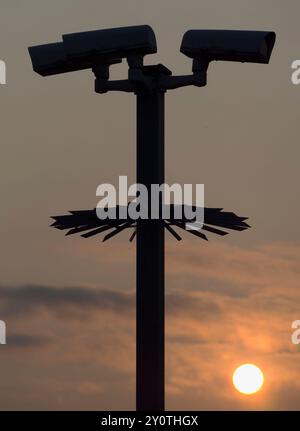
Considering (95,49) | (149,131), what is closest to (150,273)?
(149,131)

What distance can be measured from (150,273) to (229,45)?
603cm

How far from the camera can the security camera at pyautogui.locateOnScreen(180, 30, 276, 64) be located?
3450cm

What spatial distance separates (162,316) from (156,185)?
130 inches

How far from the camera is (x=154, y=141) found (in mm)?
35438

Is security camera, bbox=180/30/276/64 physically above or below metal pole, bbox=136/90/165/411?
above

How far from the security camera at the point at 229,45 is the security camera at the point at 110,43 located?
3.22 ft

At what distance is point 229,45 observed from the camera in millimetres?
34562

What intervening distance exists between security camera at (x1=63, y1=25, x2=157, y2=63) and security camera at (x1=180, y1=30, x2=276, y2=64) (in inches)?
38.6

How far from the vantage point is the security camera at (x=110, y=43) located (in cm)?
3472

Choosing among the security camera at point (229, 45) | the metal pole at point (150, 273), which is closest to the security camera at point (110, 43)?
the security camera at point (229, 45)

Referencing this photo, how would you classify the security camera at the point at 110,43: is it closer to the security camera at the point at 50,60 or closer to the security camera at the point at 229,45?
the security camera at the point at 50,60

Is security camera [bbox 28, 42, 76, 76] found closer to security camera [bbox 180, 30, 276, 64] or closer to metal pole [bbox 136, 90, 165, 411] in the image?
metal pole [bbox 136, 90, 165, 411]

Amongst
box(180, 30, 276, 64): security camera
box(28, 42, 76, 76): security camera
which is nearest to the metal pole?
box(180, 30, 276, 64): security camera

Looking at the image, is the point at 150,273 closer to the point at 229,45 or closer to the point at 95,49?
the point at 95,49
